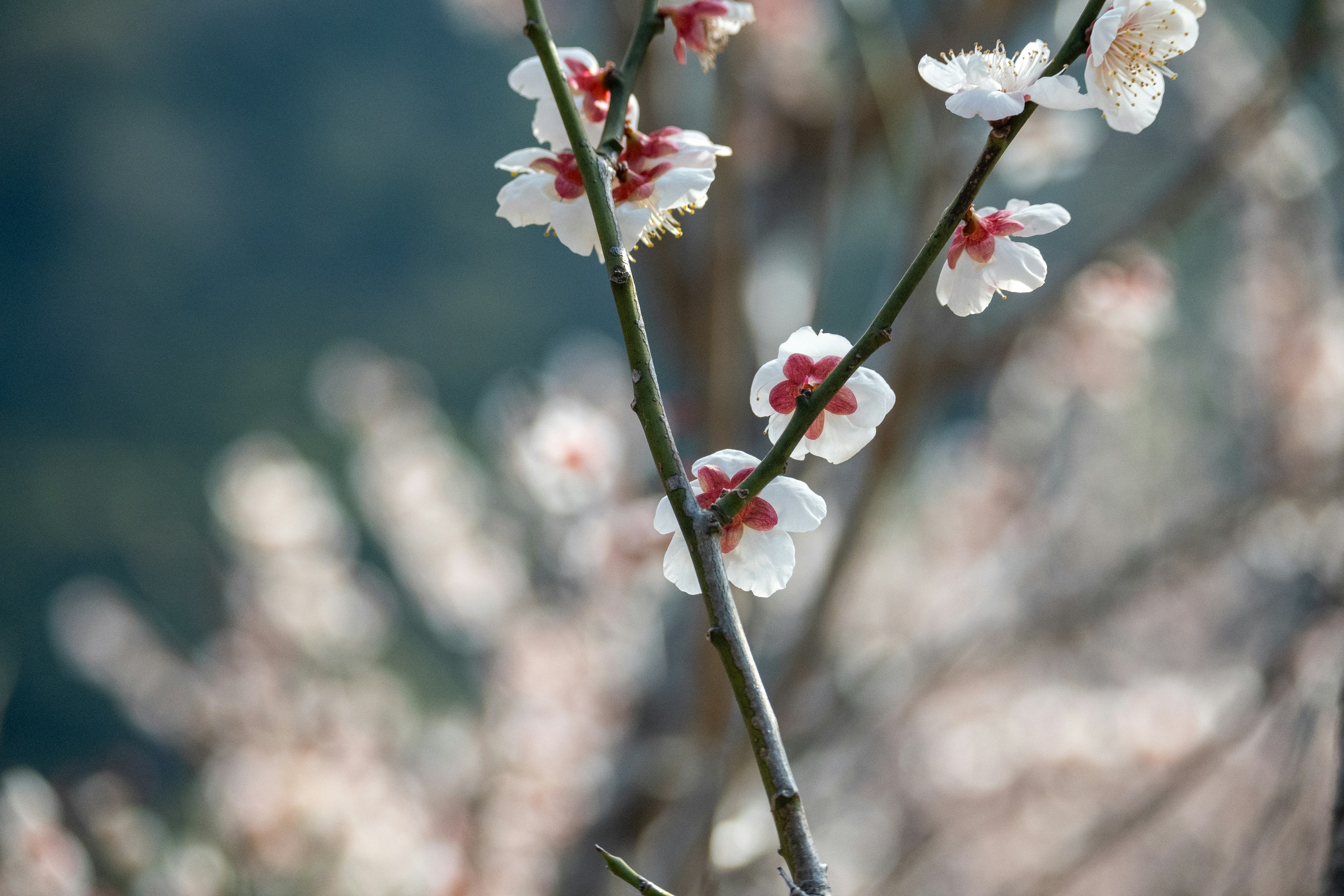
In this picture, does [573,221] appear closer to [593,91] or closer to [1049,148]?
[593,91]

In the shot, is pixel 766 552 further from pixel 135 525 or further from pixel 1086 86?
pixel 135 525

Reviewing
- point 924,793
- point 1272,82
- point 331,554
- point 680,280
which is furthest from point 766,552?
point 331,554

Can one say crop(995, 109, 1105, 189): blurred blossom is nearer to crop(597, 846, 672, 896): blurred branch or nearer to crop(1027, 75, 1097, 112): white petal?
crop(1027, 75, 1097, 112): white petal

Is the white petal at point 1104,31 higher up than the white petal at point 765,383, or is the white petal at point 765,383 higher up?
the white petal at point 1104,31

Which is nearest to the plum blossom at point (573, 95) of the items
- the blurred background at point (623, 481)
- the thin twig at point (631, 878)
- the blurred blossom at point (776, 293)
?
the thin twig at point (631, 878)

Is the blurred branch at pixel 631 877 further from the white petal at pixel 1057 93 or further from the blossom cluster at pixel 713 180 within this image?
the white petal at pixel 1057 93

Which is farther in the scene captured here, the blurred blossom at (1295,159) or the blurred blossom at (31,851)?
the blurred blossom at (1295,159)
